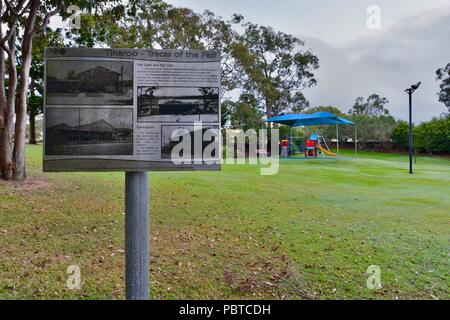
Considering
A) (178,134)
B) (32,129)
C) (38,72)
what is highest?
(38,72)

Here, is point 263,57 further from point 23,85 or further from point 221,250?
point 221,250

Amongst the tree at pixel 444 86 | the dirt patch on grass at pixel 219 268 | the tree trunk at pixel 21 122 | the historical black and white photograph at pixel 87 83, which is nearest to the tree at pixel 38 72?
the tree trunk at pixel 21 122

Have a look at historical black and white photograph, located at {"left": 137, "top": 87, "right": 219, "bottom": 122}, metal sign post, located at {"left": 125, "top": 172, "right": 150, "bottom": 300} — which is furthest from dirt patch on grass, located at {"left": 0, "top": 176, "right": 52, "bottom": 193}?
historical black and white photograph, located at {"left": 137, "top": 87, "right": 219, "bottom": 122}

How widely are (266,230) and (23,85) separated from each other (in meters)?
7.29

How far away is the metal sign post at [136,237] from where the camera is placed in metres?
2.58

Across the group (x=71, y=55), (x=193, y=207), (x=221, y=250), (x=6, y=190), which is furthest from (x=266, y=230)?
(x=6, y=190)

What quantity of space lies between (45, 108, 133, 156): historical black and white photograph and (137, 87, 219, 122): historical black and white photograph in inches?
5.2

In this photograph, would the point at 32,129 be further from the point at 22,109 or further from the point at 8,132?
the point at 22,109

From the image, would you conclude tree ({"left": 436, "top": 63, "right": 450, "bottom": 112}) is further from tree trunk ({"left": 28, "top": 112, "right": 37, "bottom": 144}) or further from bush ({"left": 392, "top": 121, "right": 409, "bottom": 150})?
tree trunk ({"left": 28, "top": 112, "right": 37, "bottom": 144})

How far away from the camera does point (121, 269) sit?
4.05 metres

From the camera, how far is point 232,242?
5.16m

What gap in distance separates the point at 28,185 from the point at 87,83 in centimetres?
731

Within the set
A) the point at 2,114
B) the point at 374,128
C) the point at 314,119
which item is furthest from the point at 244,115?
the point at 2,114

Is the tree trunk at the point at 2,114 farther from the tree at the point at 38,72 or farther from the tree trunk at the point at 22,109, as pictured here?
the tree at the point at 38,72
